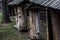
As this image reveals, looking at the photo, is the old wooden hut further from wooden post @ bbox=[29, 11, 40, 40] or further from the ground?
the ground

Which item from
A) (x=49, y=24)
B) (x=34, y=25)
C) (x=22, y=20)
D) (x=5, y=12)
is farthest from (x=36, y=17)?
(x=5, y=12)

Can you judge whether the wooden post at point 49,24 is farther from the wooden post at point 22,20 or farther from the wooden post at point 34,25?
the wooden post at point 22,20

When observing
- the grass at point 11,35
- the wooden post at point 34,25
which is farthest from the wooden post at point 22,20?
the wooden post at point 34,25

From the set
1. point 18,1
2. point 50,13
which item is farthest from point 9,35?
point 50,13

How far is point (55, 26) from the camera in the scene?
15.1 feet

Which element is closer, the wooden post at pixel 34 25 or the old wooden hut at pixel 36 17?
the old wooden hut at pixel 36 17

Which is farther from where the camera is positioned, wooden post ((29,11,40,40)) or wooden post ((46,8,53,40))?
wooden post ((29,11,40,40))

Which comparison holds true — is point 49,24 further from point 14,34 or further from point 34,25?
point 14,34

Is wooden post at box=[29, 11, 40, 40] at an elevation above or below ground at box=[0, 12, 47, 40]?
above

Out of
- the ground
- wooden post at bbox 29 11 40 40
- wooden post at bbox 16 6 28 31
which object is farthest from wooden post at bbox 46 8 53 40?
wooden post at bbox 16 6 28 31

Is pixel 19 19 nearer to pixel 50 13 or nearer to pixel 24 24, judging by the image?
pixel 24 24

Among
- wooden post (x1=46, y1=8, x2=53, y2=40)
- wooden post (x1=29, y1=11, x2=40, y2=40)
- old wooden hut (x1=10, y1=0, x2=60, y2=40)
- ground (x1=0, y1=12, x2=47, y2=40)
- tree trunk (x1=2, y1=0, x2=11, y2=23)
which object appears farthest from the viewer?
tree trunk (x1=2, y1=0, x2=11, y2=23)

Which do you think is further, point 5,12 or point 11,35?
point 5,12

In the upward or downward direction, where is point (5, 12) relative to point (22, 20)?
upward
